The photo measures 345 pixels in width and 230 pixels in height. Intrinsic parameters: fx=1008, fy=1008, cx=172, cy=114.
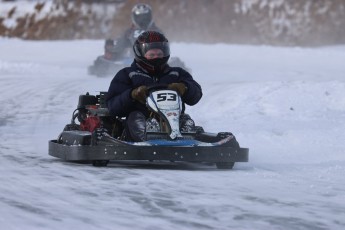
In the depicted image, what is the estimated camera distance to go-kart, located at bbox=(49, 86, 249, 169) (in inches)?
348

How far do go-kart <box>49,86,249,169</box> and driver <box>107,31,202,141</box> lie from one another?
9cm

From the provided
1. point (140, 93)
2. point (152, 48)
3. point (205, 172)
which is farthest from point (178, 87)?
point (205, 172)

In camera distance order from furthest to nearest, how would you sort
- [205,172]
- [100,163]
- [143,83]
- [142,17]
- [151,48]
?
1. [142,17]
2. [151,48]
3. [143,83]
4. [100,163]
5. [205,172]

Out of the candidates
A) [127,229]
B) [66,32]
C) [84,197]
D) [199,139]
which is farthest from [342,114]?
[66,32]

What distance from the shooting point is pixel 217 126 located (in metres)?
13.6

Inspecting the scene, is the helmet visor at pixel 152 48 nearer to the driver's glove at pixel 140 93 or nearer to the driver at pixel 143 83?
the driver at pixel 143 83

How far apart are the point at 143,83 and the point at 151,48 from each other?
1.25 feet

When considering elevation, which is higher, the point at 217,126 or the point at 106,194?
the point at 217,126

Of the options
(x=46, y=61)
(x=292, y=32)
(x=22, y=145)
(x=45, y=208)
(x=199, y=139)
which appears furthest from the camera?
(x=292, y=32)

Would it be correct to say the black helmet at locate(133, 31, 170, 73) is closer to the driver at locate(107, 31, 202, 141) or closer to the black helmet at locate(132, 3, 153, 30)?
the driver at locate(107, 31, 202, 141)

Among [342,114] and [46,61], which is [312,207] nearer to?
[342,114]

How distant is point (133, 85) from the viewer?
9.73 m

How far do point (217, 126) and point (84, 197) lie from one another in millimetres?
6881

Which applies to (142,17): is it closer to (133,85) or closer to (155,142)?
(133,85)
